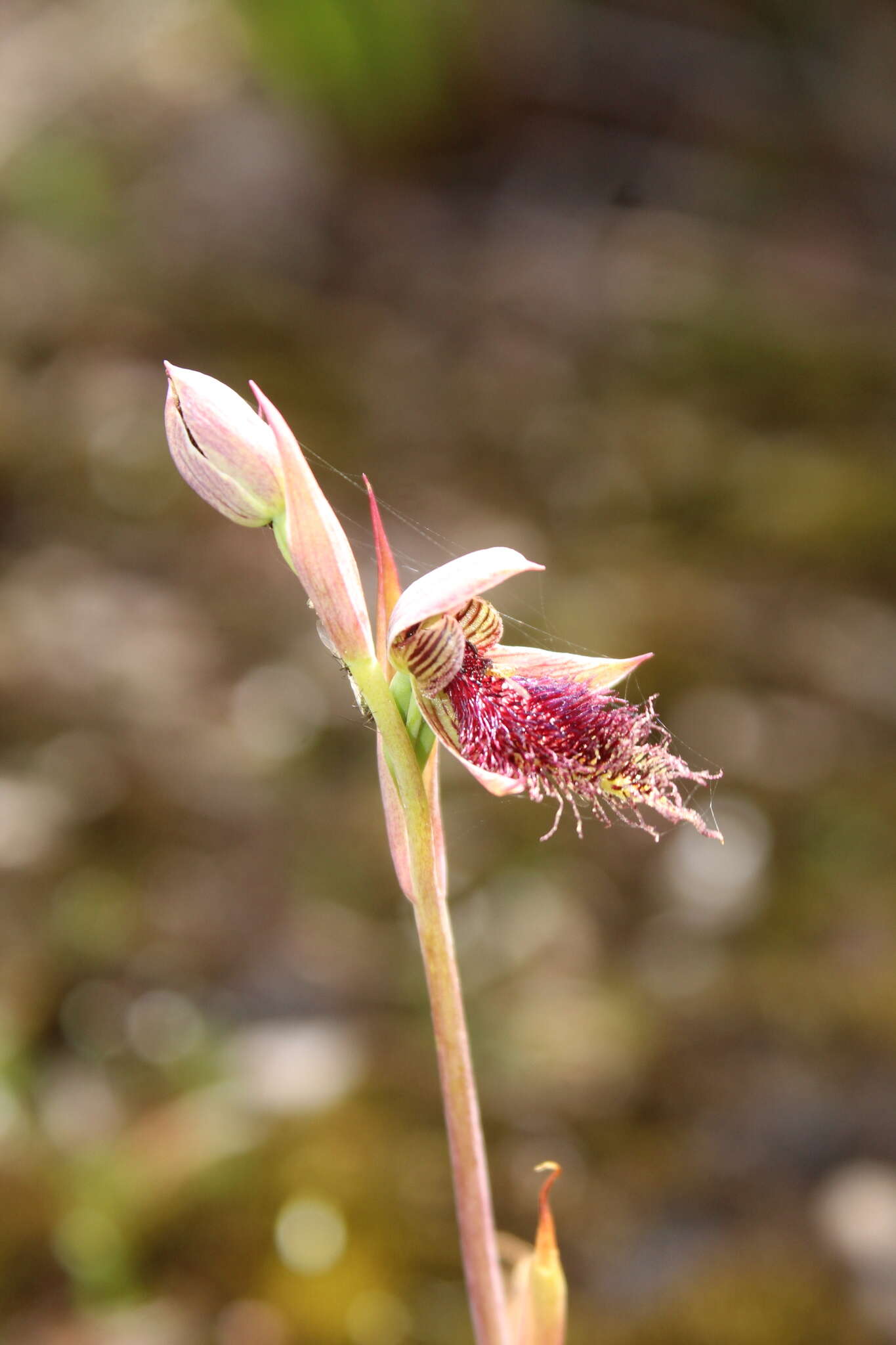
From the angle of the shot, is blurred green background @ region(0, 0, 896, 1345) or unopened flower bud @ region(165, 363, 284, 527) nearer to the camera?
unopened flower bud @ region(165, 363, 284, 527)

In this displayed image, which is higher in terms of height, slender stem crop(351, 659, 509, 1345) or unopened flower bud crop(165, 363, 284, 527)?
unopened flower bud crop(165, 363, 284, 527)

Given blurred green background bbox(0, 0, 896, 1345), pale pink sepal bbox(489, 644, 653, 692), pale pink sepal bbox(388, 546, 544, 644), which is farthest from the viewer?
blurred green background bbox(0, 0, 896, 1345)

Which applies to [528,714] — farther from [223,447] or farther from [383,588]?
[223,447]

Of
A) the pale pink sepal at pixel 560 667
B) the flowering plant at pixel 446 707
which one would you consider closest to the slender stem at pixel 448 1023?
the flowering plant at pixel 446 707

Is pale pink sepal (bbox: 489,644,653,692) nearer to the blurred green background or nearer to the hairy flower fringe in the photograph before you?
the hairy flower fringe

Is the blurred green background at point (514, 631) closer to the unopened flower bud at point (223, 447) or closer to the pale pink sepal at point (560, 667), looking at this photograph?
the pale pink sepal at point (560, 667)

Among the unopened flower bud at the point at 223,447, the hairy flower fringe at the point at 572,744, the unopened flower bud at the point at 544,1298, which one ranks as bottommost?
the unopened flower bud at the point at 544,1298

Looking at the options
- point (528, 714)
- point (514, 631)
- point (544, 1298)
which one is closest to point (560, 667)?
point (528, 714)

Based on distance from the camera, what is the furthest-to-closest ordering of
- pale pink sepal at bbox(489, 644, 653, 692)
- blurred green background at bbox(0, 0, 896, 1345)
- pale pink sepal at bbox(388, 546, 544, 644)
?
blurred green background at bbox(0, 0, 896, 1345) → pale pink sepal at bbox(489, 644, 653, 692) → pale pink sepal at bbox(388, 546, 544, 644)

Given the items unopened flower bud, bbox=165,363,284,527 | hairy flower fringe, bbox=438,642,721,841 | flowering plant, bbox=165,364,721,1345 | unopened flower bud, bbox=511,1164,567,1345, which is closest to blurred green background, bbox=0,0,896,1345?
unopened flower bud, bbox=511,1164,567,1345
